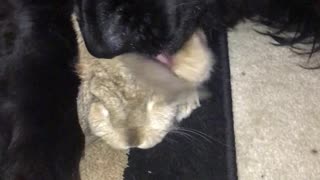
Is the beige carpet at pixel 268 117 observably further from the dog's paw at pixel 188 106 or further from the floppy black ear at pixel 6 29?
the floppy black ear at pixel 6 29

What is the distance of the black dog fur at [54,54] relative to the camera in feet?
3.36

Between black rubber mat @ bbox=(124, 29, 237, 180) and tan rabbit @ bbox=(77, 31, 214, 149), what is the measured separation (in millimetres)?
55

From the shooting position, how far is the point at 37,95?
3.41 feet

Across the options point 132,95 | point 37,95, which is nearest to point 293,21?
point 132,95

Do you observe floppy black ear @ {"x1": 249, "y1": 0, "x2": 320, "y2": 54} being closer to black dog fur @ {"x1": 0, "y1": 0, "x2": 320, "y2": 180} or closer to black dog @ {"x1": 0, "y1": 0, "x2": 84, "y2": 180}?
black dog fur @ {"x1": 0, "y1": 0, "x2": 320, "y2": 180}

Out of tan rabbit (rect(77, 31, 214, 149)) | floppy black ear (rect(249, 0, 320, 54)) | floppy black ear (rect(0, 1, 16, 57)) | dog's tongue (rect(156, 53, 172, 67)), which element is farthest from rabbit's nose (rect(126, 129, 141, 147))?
floppy black ear (rect(249, 0, 320, 54))

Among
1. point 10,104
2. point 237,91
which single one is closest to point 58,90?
point 10,104

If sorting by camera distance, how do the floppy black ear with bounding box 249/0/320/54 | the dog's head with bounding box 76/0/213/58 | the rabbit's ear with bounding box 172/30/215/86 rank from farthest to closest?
the floppy black ear with bounding box 249/0/320/54, the rabbit's ear with bounding box 172/30/215/86, the dog's head with bounding box 76/0/213/58

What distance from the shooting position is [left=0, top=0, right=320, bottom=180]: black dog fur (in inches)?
40.3

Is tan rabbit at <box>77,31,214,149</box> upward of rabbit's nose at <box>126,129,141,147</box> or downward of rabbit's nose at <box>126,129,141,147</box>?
upward

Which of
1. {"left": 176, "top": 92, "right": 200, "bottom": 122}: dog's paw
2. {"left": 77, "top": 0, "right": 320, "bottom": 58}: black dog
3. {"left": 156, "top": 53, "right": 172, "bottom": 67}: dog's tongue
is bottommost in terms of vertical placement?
{"left": 176, "top": 92, "right": 200, "bottom": 122}: dog's paw

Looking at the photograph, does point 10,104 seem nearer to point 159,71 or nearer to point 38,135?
point 38,135

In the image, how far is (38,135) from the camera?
3.36 ft

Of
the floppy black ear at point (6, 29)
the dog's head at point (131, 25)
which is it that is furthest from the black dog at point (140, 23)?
the floppy black ear at point (6, 29)
